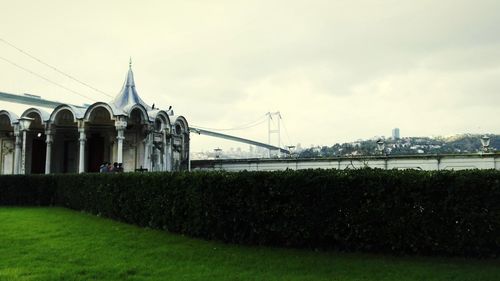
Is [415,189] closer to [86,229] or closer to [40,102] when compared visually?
[86,229]

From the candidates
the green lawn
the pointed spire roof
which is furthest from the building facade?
the green lawn

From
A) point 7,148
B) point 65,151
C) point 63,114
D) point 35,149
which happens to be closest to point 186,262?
point 63,114

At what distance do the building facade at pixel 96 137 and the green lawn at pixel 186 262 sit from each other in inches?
588

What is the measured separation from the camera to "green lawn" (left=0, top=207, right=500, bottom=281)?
22.3 ft

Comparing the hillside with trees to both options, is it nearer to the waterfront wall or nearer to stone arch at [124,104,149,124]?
the waterfront wall

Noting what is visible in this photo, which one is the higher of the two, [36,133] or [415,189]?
[36,133]

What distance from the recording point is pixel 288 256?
818 centimetres

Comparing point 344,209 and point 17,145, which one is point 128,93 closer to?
point 17,145

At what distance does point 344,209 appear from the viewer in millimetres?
8445

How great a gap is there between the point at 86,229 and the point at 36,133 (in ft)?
71.4

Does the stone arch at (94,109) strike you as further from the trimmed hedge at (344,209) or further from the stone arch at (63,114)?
the trimmed hedge at (344,209)

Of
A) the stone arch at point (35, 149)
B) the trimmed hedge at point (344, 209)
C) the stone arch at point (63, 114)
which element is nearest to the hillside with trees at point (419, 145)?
the stone arch at point (35, 149)

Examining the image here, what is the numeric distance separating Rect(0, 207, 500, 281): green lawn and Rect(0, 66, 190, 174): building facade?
1493 cm

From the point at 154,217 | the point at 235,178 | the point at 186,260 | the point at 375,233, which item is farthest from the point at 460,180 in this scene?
the point at 154,217
